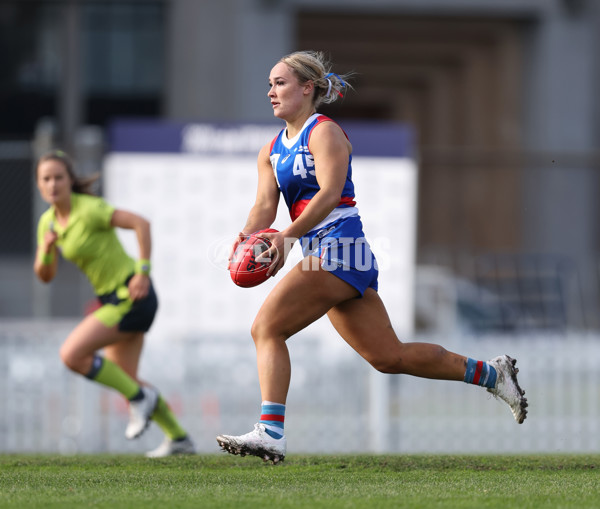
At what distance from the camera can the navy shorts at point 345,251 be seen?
5.32m

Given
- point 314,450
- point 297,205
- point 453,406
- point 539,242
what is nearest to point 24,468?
point 297,205

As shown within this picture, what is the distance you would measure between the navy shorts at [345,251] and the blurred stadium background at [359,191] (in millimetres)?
5532

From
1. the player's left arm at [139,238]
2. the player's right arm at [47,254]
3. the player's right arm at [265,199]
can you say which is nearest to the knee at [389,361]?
the player's right arm at [265,199]

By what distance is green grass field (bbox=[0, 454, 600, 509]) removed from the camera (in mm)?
4785

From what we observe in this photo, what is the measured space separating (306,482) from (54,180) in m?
2.82

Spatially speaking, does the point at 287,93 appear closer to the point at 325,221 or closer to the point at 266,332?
the point at 325,221

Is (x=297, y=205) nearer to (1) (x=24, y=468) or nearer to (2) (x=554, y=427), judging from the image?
(1) (x=24, y=468)

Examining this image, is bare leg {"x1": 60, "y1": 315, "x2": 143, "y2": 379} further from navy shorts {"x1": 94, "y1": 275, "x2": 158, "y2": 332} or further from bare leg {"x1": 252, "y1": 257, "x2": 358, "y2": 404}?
bare leg {"x1": 252, "y1": 257, "x2": 358, "y2": 404}

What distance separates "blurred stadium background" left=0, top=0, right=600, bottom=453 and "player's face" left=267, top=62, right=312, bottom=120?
18.7ft

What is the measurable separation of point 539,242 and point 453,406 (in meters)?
9.23

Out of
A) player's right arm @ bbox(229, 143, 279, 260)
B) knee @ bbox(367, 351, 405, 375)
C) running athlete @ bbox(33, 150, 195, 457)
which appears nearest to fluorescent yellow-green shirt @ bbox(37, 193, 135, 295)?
running athlete @ bbox(33, 150, 195, 457)

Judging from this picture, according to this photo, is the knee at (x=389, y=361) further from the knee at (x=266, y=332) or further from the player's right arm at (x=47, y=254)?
the player's right arm at (x=47, y=254)

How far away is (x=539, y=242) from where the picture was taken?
19.8 metres

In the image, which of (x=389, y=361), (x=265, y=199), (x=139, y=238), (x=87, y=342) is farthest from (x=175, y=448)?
(x=265, y=199)
